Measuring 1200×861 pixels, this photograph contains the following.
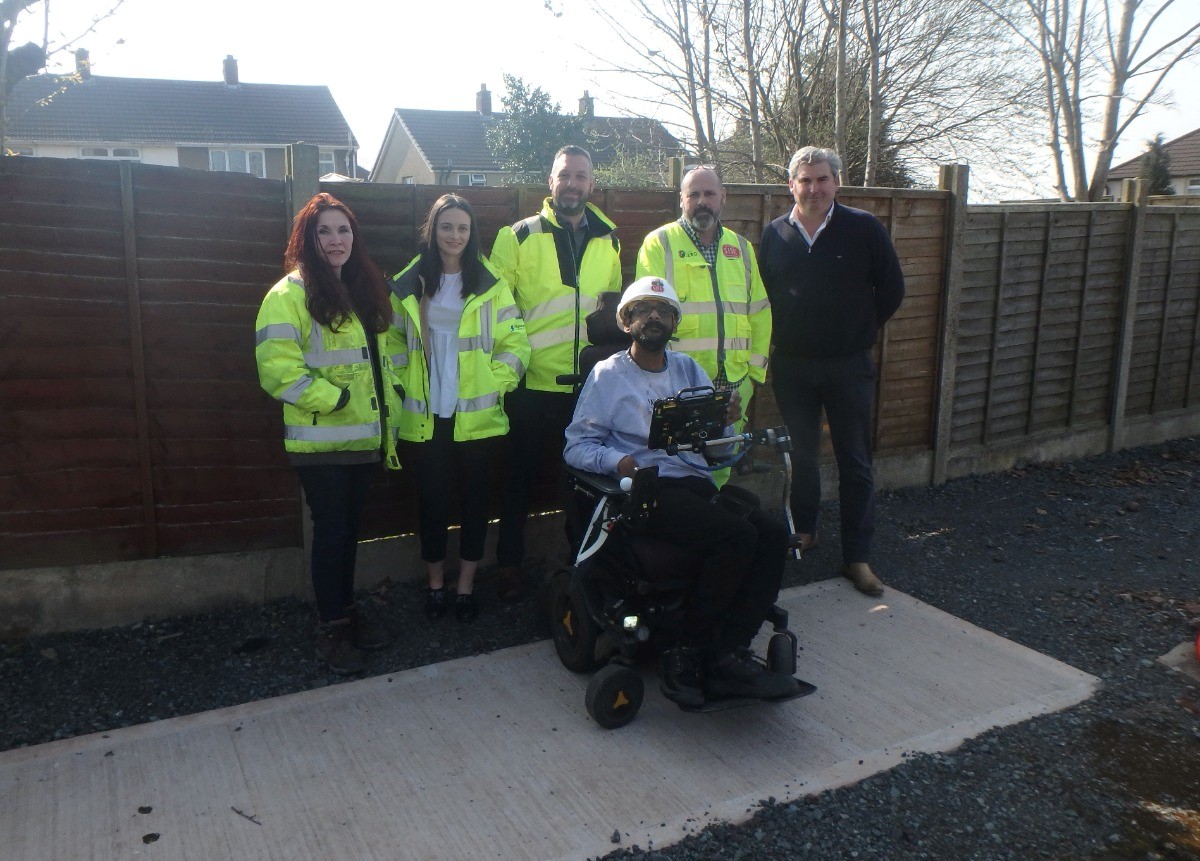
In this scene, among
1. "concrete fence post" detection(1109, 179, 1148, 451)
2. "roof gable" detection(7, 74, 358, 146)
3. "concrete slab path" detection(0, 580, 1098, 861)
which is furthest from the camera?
"roof gable" detection(7, 74, 358, 146)

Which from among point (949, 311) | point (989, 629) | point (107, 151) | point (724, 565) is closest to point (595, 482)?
point (724, 565)

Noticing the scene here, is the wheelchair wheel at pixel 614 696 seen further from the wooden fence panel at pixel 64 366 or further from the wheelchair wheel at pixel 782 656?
the wooden fence panel at pixel 64 366

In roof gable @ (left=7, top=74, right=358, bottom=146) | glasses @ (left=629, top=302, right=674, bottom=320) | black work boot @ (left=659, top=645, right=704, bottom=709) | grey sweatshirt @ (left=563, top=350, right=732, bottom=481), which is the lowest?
black work boot @ (left=659, top=645, right=704, bottom=709)

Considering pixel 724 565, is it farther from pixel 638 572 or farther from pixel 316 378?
pixel 316 378

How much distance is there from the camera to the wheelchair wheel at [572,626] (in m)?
3.59

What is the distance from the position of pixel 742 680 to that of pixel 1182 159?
125ft

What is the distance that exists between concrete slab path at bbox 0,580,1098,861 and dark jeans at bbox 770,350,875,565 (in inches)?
37.5

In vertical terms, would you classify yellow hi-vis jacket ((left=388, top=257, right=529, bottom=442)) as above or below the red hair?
below

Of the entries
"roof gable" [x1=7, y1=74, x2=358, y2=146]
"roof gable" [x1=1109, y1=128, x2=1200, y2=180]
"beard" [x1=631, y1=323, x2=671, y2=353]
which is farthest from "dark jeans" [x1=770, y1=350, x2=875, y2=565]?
"roof gable" [x1=7, y1=74, x2=358, y2=146]

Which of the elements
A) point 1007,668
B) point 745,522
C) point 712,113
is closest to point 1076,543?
point 1007,668

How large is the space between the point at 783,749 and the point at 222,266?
306cm

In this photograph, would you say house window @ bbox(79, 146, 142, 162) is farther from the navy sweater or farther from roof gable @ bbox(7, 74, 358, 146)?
the navy sweater

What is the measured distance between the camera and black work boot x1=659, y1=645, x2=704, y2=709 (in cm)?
319

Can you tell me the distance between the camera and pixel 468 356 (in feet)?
13.2
